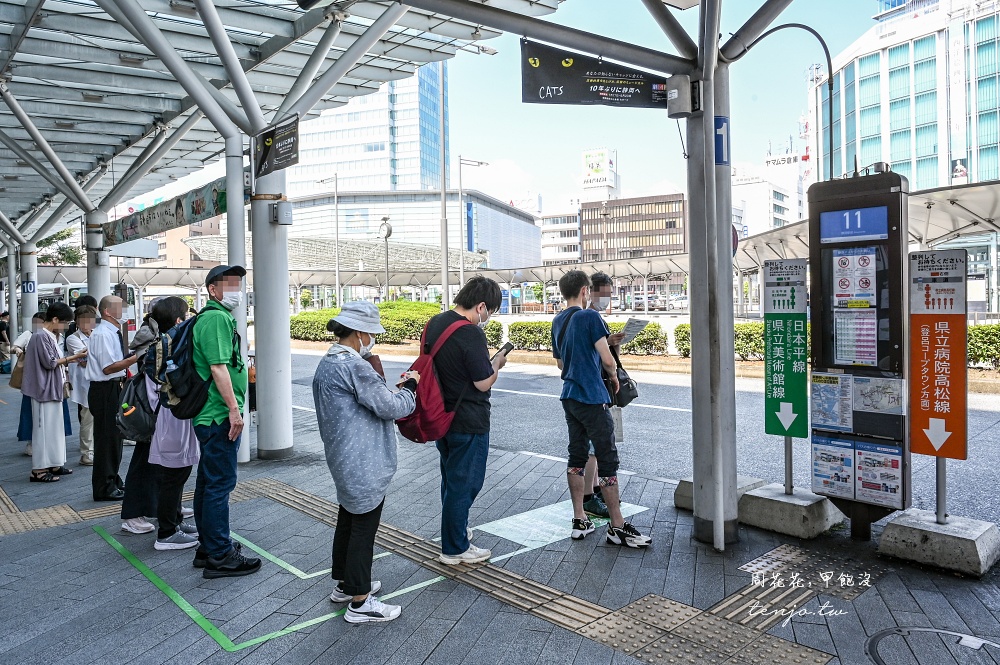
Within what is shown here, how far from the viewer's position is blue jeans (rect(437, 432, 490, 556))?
4.60 metres

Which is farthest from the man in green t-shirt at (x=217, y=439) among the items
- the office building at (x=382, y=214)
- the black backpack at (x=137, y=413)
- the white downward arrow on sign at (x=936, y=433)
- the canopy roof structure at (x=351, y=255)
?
the office building at (x=382, y=214)

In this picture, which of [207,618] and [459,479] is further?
[459,479]

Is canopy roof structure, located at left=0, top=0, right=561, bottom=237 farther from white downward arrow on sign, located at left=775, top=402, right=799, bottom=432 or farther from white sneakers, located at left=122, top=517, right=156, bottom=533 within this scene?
white downward arrow on sign, located at left=775, top=402, right=799, bottom=432

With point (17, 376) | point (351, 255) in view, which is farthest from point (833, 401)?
point (351, 255)

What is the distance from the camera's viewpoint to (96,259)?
13117 mm

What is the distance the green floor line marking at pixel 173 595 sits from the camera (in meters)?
3.79

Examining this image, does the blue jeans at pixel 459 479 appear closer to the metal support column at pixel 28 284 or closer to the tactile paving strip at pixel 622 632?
the tactile paving strip at pixel 622 632

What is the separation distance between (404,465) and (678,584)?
4.10 meters

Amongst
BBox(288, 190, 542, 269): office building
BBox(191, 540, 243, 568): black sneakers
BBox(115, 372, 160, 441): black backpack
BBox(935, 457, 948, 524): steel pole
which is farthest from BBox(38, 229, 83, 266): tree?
BBox(288, 190, 542, 269): office building

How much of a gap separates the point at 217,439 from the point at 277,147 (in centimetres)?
380

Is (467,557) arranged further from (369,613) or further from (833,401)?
(833,401)

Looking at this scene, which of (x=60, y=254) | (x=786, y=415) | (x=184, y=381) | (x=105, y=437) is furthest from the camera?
(x=60, y=254)

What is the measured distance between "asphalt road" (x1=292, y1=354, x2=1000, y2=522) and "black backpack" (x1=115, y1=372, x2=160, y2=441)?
4400 mm

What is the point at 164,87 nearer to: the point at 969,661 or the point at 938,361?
the point at 938,361
